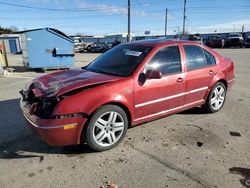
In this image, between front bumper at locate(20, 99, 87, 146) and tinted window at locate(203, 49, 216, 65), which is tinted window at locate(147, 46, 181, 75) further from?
front bumper at locate(20, 99, 87, 146)

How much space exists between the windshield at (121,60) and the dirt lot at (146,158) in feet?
3.67

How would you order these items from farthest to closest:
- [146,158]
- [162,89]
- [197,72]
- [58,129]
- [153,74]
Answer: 1. [197,72]
2. [162,89]
3. [153,74]
4. [146,158]
5. [58,129]

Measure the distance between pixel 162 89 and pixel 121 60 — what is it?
886mm

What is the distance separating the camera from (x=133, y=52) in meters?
→ 4.39

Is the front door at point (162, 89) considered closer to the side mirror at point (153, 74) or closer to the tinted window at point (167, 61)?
the tinted window at point (167, 61)

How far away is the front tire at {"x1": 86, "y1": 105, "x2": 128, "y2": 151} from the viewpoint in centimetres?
350

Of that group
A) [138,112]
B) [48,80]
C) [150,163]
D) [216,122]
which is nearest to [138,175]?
[150,163]

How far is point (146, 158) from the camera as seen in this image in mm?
3520

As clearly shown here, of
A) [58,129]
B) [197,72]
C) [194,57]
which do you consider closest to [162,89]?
[197,72]

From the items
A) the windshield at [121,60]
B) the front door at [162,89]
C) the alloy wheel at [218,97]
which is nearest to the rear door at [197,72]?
the front door at [162,89]

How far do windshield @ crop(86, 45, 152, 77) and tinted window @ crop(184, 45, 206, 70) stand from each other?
86cm

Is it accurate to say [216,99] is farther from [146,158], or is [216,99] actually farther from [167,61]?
[146,158]

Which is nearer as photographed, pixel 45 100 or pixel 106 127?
pixel 45 100

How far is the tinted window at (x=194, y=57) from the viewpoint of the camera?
466 cm
